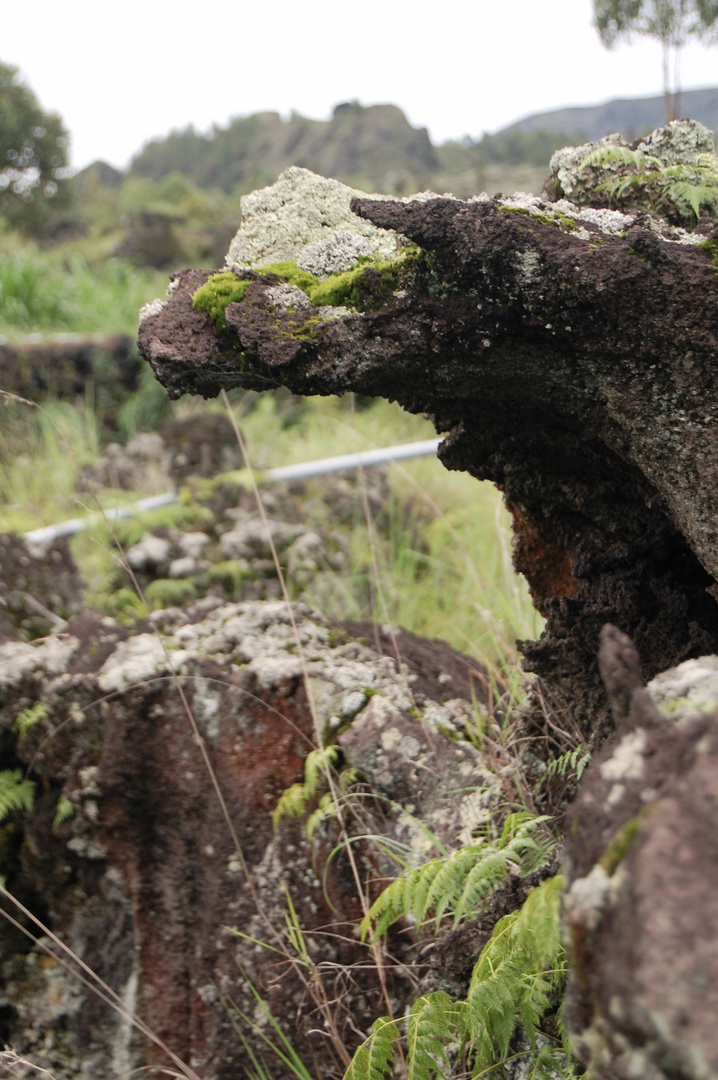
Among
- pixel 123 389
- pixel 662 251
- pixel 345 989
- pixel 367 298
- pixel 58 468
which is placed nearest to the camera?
pixel 662 251

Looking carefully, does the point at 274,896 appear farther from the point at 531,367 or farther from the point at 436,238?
the point at 436,238

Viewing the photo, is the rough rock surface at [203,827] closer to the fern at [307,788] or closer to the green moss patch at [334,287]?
the fern at [307,788]

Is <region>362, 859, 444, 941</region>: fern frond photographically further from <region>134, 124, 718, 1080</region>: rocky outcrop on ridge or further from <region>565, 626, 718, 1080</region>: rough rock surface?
<region>565, 626, 718, 1080</region>: rough rock surface

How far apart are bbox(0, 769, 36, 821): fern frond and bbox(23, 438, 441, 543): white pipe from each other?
1.68m

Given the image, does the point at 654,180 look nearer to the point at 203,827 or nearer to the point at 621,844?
the point at 621,844

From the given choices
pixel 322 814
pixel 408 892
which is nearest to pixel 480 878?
pixel 408 892

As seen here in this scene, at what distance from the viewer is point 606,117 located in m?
27.3

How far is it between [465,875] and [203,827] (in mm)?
956

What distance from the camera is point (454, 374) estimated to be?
144 cm

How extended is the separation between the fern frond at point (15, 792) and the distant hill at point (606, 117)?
61.0 ft

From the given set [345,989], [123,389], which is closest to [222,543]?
[345,989]

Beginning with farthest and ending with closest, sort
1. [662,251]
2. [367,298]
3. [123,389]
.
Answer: [123,389]
[367,298]
[662,251]

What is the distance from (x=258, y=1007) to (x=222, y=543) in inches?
94.6

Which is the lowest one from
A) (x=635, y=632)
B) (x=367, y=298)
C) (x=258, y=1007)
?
(x=258, y=1007)
